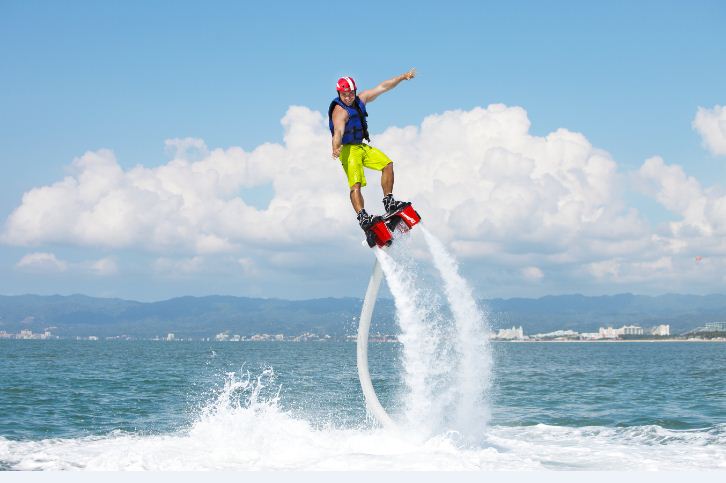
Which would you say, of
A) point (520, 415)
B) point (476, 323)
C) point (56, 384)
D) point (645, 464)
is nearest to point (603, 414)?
point (520, 415)

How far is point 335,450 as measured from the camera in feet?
48.6

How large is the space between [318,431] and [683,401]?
17179 mm

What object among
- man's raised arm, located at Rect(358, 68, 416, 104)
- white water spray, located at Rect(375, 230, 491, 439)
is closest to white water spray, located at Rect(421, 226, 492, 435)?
white water spray, located at Rect(375, 230, 491, 439)

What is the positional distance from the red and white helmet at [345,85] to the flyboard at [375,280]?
2277 mm

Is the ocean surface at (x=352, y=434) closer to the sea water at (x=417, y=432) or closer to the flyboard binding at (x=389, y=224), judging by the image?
the sea water at (x=417, y=432)

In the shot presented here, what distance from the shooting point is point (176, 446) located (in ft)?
51.9

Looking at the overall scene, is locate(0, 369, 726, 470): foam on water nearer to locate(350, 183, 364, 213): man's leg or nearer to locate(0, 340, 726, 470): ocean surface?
locate(0, 340, 726, 470): ocean surface

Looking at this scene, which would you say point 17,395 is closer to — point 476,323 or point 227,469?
point 227,469

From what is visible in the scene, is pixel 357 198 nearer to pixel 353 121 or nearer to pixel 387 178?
pixel 387 178

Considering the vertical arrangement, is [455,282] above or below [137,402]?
above

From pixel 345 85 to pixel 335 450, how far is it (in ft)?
22.9

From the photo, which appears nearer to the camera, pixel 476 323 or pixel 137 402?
pixel 476 323

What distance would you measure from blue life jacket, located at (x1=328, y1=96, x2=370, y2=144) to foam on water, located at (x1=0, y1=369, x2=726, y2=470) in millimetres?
5701

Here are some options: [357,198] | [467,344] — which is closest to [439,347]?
[467,344]
